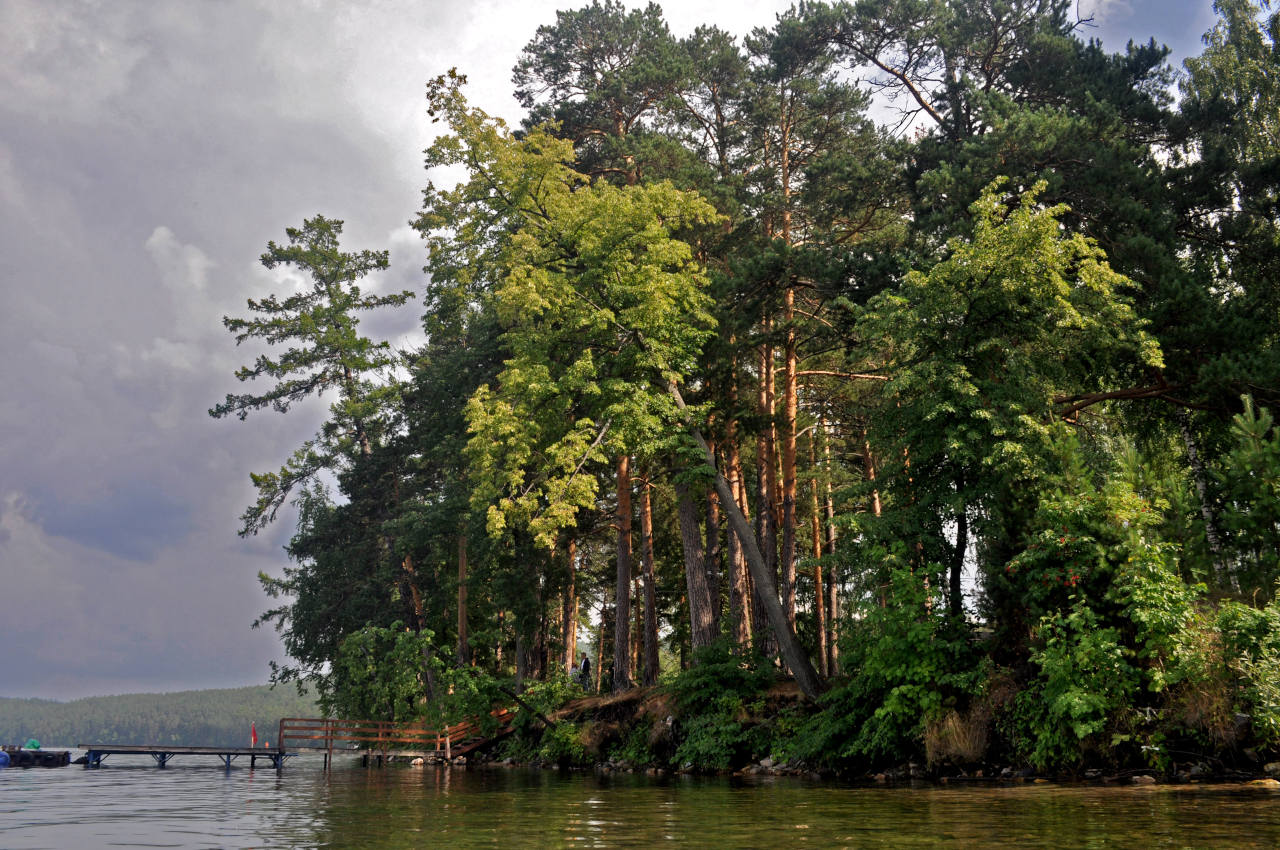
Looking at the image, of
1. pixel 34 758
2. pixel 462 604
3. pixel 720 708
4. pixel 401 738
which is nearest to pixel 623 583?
pixel 720 708

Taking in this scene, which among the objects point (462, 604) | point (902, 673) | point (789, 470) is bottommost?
point (902, 673)

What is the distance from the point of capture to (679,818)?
423 inches

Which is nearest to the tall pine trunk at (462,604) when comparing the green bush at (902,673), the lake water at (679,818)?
the lake water at (679,818)

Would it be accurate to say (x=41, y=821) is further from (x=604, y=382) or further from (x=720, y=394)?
(x=720, y=394)

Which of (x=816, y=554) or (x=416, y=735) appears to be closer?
(x=816, y=554)

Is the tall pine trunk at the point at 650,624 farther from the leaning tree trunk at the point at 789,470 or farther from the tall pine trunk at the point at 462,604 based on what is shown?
the tall pine trunk at the point at 462,604

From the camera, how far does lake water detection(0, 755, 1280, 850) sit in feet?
27.0

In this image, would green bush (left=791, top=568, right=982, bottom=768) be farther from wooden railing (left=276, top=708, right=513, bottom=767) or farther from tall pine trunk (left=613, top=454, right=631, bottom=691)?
wooden railing (left=276, top=708, right=513, bottom=767)

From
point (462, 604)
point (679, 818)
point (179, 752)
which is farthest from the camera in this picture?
point (462, 604)

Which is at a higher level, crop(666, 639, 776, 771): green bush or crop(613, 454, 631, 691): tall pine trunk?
crop(613, 454, 631, 691): tall pine trunk

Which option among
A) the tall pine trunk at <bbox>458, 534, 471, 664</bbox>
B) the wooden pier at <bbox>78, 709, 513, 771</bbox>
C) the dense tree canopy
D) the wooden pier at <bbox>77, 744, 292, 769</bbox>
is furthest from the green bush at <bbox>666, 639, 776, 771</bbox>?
the wooden pier at <bbox>77, 744, 292, 769</bbox>

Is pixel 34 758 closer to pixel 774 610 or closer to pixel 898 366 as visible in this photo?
pixel 774 610

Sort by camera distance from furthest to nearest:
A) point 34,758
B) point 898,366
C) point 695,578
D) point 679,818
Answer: point 34,758 → point 695,578 → point 898,366 → point 679,818

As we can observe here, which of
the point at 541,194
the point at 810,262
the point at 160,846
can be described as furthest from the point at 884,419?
the point at 160,846
